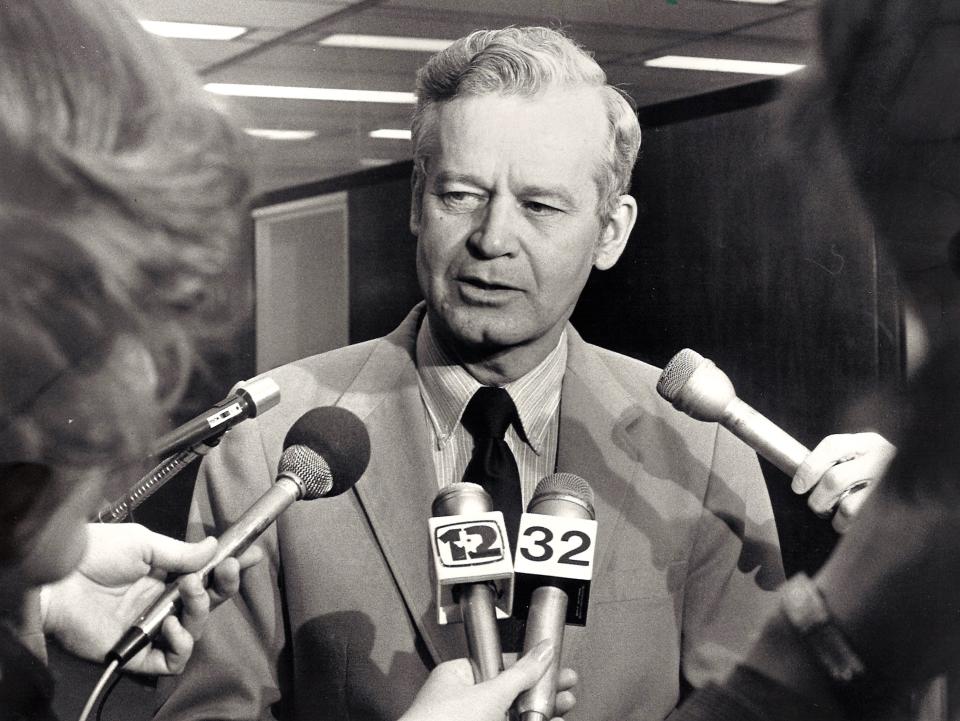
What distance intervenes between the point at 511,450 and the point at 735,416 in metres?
0.34

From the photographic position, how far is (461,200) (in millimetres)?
1512

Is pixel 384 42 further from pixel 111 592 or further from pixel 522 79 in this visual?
pixel 111 592

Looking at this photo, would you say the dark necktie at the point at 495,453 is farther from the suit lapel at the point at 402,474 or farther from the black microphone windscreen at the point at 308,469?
the black microphone windscreen at the point at 308,469

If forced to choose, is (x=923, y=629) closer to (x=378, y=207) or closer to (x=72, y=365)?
(x=378, y=207)

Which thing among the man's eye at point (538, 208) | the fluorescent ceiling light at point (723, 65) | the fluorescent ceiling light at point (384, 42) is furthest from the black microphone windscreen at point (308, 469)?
the fluorescent ceiling light at point (723, 65)

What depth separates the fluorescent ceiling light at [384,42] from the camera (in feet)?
5.11

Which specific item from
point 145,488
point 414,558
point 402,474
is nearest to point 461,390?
point 402,474

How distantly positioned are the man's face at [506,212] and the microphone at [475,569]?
0.40 meters

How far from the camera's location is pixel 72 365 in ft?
4.78

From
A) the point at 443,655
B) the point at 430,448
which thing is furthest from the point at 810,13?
the point at 443,655

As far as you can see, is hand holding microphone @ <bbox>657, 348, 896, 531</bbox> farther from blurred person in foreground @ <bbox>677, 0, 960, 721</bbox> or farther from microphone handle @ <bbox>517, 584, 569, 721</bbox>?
microphone handle @ <bbox>517, 584, 569, 721</bbox>

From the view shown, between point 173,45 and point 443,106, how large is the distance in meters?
0.40

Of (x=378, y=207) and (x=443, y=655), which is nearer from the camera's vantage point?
(x=443, y=655)

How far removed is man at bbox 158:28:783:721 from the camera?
4.89 feet
